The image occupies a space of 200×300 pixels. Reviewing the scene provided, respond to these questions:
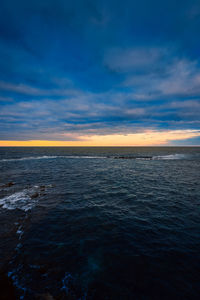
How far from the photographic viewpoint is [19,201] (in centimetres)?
1484

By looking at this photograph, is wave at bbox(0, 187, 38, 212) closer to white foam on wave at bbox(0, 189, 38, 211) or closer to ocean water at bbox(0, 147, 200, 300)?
white foam on wave at bbox(0, 189, 38, 211)

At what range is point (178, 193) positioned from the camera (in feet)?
58.3

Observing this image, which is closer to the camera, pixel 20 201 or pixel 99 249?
pixel 99 249

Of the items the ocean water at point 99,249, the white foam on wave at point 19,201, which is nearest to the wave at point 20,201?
the white foam on wave at point 19,201

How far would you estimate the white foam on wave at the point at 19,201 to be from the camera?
44.2 ft

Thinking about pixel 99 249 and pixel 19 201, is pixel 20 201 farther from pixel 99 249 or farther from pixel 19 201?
pixel 99 249

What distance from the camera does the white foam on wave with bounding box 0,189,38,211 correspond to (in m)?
13.5

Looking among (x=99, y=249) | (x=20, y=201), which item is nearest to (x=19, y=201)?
(x=20, y=201)

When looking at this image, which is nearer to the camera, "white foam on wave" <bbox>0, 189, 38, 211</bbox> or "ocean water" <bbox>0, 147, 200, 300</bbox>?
"ocean water" <bbox>0, 147, 200, 300</bbox>

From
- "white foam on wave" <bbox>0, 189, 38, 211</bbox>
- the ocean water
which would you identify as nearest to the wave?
"white foam on wave" <bbox>0, 189, 38, 211</bbox>

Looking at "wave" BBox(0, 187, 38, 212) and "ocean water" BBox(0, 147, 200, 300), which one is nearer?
"ocean water" BBox(0, 147, 200, 300)

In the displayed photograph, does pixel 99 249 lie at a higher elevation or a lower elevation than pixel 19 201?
lower

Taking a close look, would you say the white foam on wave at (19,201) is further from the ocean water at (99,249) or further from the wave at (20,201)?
the ocean water at (99,249)

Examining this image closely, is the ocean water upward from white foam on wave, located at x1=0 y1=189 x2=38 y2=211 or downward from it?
downward
